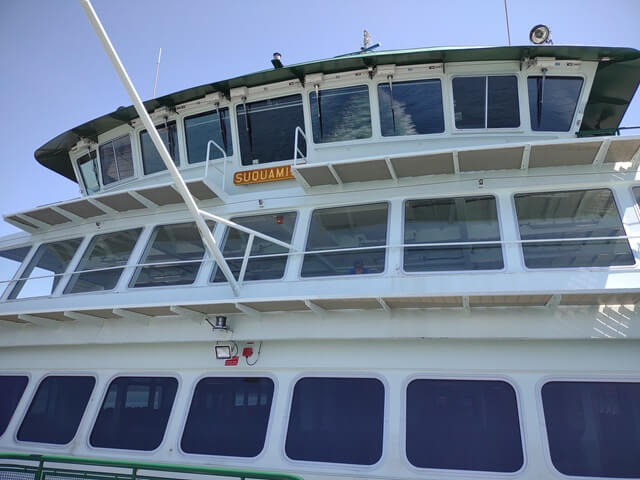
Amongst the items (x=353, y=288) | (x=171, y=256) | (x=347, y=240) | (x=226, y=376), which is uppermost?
(x=347, y=240)

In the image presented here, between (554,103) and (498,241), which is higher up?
(554,103)

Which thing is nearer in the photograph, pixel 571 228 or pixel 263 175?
pixel 571 228

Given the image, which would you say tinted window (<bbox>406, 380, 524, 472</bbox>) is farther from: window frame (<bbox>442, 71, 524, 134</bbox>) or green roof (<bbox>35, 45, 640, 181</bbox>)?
green roof (<bbox>35, 45, 640, 181</bbox>)

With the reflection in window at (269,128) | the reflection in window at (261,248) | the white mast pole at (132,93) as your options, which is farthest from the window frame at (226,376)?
the reflection in window at (269,128)

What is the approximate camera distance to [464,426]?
545 centimetres

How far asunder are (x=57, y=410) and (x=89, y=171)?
5.67m

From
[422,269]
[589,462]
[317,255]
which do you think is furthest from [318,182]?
[589,462]

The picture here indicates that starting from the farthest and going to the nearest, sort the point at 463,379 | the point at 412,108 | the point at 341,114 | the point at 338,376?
the point at 341,114 → the point at 412,108 → the point at 338,376 → the point at 463,379

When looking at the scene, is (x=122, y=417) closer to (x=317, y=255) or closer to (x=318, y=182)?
(x=317, y=255)

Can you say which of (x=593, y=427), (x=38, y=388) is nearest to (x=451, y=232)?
(x=593, y=427)

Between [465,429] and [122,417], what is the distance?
490cm

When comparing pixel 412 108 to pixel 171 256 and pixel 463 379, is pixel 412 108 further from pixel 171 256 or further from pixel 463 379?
pixel 171 256

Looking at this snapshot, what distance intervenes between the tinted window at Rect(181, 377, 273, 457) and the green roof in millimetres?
5417

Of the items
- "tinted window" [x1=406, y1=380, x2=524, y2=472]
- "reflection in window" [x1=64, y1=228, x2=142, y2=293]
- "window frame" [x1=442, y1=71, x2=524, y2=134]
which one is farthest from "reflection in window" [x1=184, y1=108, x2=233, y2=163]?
"tinted window" [x1=406, y1=380, x2=524, y2=472]
